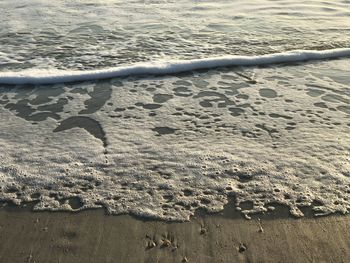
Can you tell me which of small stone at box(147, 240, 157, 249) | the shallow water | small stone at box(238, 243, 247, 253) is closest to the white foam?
the shallow water

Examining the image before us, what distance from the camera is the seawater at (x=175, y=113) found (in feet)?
9.55

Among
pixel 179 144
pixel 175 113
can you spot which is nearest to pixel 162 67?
pixel 175 113

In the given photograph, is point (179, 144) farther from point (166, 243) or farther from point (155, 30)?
point (155, 30)

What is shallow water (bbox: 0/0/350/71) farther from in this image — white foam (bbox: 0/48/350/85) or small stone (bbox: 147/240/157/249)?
small stone (bbox: 147/240/157/249)

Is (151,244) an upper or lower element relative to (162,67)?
upper

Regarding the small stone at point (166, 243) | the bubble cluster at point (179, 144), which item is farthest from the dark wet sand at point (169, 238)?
the bubble cluster at point (179, 144)

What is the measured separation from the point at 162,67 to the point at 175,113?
3.97 feet

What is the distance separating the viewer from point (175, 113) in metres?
4.06

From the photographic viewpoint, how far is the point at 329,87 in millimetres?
4562

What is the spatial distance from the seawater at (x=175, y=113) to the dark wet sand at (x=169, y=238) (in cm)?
11

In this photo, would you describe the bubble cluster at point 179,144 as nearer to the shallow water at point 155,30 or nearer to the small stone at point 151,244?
the small stone at point 151,244

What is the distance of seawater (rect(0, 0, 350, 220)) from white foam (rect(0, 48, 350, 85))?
2cm

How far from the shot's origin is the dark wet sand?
7.68 ft

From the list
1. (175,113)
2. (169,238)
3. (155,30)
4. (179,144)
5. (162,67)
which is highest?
(169,238)
